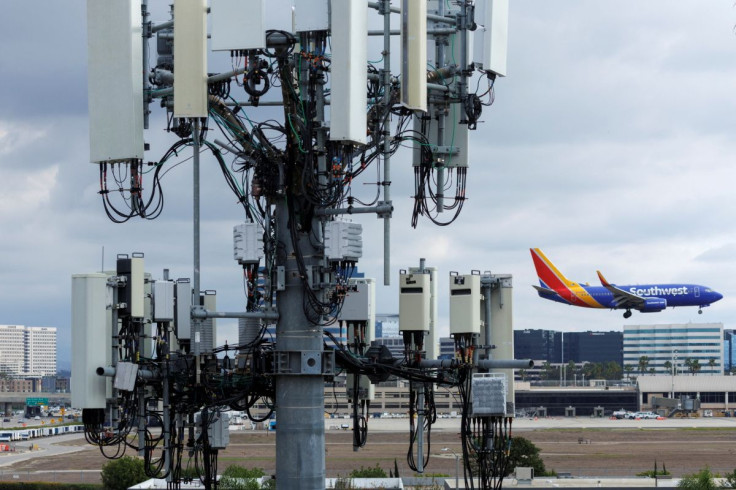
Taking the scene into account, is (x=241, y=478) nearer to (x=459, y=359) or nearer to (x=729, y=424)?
(x=459, y=359)

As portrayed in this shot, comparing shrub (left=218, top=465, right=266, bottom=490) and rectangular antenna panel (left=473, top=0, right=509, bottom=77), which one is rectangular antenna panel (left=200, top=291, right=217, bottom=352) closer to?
rectangular antenna panel (left=473, top=0, right=509, bottom=77)

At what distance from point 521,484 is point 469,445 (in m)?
47.9

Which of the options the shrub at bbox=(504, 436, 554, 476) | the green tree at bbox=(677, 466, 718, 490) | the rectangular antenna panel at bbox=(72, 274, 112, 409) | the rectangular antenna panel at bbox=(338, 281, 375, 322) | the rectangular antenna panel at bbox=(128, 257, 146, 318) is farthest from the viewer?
the shrub at bbox=(504, 436, 554, 476)

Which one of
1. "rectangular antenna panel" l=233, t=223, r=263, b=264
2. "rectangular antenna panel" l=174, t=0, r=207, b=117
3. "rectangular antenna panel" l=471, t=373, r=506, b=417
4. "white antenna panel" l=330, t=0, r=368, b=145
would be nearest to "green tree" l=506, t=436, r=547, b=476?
"rectangular antenna panel" l=471, t=373, r=506, b=417

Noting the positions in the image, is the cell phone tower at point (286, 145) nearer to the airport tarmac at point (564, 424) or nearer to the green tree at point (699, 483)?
the green tree at point (699, 483)

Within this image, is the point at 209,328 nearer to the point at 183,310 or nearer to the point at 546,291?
the point at 183,310

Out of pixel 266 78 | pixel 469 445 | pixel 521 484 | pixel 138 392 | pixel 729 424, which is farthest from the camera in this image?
pixel 729 424

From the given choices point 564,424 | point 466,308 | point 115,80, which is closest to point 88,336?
point 115,80

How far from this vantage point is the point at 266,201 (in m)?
21.8

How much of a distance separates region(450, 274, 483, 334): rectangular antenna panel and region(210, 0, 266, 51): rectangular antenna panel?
23.1ft

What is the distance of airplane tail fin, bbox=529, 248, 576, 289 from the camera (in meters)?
176

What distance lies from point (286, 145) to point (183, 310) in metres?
4.76

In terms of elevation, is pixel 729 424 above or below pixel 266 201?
below

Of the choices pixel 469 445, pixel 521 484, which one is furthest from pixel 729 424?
pixel 469 445
